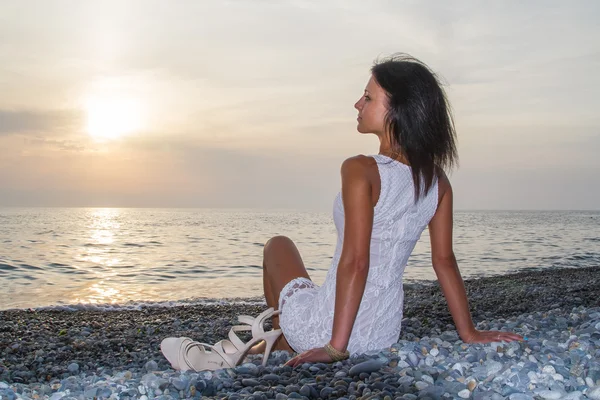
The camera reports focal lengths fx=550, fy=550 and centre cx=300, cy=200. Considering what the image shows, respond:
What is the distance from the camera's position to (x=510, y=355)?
11.3 ft

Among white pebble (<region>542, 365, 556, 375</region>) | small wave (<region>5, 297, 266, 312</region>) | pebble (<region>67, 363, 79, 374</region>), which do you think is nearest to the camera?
white pebble (<region>542, 365, 556, 375</region>)

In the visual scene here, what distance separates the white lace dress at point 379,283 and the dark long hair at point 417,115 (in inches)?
4.6

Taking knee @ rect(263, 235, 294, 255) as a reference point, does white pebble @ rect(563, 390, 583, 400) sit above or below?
below

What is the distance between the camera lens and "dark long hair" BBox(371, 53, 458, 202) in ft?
10.8

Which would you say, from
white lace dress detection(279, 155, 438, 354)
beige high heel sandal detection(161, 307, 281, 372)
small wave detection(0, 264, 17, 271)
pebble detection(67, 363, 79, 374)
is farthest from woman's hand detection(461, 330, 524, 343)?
small wave detection(0, 264, 17, 271)

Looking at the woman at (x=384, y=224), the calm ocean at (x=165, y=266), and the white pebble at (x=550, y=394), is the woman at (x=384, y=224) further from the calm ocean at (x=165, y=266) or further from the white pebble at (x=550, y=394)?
the calm ocean at (x=165, y=266)

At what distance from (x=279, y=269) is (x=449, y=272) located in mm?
1188

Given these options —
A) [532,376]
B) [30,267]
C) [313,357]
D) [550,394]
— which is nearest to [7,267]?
[30,267]

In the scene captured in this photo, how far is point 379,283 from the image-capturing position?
3568 millimetres

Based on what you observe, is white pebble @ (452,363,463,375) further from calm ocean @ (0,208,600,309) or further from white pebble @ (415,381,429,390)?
calm ocean @ (0,208,600,309)

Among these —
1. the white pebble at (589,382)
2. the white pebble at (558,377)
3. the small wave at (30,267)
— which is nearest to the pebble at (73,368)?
the white pebble at (558,377)

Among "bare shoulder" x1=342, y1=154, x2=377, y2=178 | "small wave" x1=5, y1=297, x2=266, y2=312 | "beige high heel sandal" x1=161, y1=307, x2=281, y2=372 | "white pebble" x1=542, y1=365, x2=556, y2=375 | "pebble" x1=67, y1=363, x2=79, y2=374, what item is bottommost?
"small wave" x1=5, y1=297, x2=266, y2=312

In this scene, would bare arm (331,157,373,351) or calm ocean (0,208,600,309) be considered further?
calm ocean (0,208,600,309)

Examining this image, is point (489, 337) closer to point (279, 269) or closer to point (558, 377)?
point (558, 377)
